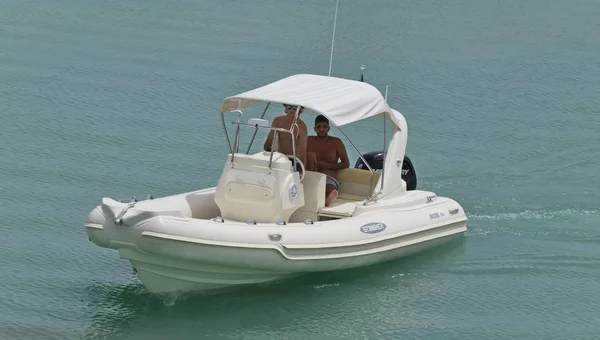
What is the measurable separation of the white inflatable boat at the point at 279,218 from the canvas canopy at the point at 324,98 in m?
0.01

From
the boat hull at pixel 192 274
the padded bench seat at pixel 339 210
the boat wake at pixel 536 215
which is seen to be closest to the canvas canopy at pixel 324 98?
the padded bench seat at pixel 339 210

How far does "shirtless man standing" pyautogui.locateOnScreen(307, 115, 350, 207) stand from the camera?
1284 centimetres

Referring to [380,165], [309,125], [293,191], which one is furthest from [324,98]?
[309,125]

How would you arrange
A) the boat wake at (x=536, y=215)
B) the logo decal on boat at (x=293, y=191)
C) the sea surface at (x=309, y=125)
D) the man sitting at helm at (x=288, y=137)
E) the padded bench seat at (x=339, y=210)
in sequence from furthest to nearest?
the boat wake at (x=536, y=215) → the padded bench seat at (x=339, y=210) → the man sitting at helm at (x=288, y=137) → the logo decal on boat at (x=293, y=191) → the sea surface at (x=309, y=125)

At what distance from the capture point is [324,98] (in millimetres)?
11922

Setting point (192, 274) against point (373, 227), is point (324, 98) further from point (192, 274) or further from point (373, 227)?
point (192, 274)

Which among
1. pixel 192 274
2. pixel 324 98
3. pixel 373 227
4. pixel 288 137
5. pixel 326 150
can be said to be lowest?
pixel 192 274

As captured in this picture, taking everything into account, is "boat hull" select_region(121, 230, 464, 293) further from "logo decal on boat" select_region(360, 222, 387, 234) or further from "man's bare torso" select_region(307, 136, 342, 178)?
"man's bare torso" select_region(307, 136, 342, 178)

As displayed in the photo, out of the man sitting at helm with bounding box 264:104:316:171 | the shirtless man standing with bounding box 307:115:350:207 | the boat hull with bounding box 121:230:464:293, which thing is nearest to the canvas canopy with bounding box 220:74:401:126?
the man sitting at helm with bounding box 264:104:316:171

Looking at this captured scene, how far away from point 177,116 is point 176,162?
2203mm

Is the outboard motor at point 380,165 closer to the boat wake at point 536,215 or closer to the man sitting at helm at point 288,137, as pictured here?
the boat wake at point 536,215

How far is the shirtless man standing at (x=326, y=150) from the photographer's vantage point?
42.1 feet

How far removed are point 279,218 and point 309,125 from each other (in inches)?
229

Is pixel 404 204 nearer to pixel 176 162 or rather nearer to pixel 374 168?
pixel 374 168
